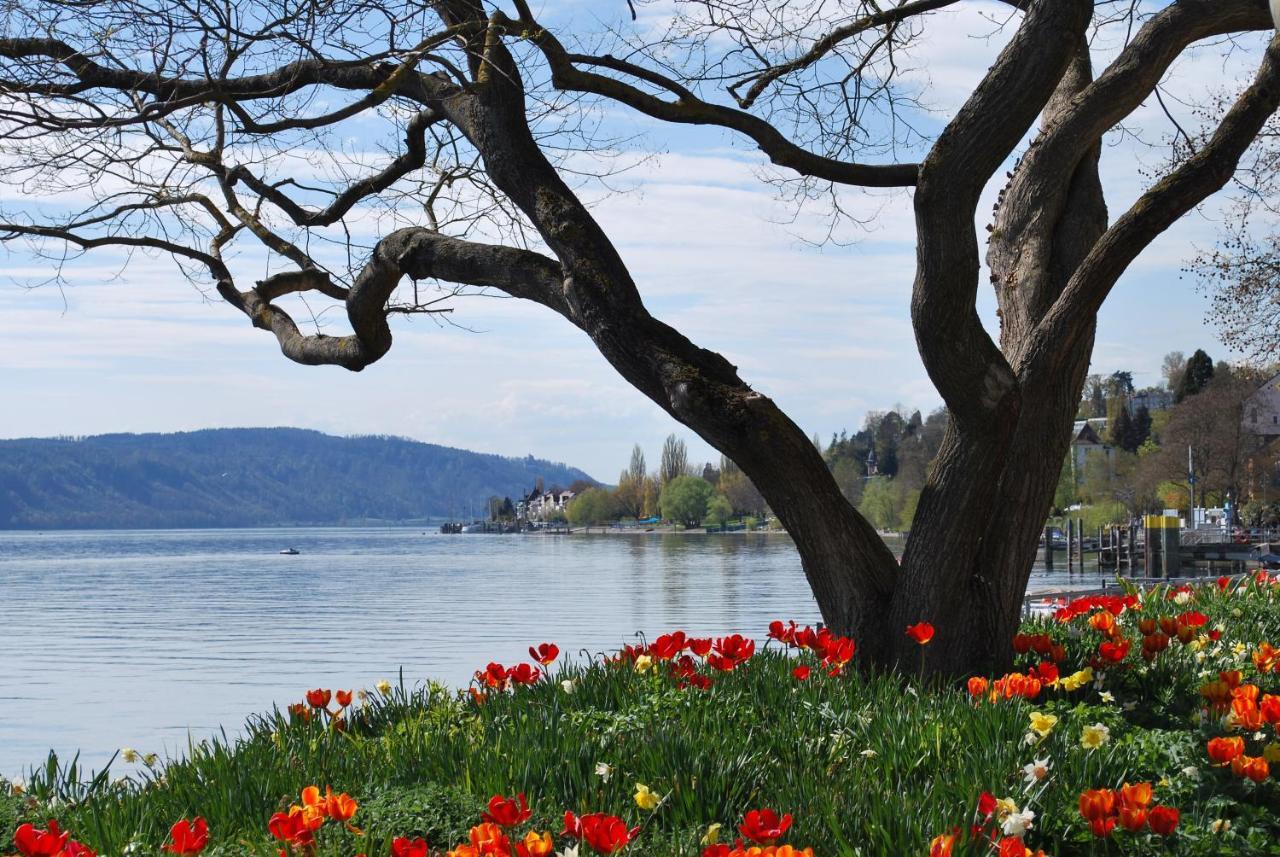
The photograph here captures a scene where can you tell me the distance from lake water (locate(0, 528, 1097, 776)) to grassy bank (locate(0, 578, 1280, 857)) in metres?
3.25

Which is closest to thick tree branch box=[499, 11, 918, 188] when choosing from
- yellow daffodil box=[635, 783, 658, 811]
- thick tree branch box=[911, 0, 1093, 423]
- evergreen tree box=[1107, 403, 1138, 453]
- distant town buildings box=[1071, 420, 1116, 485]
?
thick tree branch box=[911, 0, 1093, 423]

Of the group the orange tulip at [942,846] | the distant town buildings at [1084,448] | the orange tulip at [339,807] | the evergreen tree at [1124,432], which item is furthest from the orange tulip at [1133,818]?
the evergreen tree at [1124,432]

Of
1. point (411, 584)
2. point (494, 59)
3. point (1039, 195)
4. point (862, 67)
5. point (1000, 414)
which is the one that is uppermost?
point (862, 67)

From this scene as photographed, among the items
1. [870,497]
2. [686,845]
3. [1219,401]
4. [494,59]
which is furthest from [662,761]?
[870,497]

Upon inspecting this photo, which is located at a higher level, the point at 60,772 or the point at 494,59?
the point at 494,59

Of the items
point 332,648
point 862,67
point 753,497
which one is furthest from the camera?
point 753,497

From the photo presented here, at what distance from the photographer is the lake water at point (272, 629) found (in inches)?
702

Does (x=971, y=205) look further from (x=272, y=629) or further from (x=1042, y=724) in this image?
(x=272, y=629)

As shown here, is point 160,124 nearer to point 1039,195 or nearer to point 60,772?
point 60,772

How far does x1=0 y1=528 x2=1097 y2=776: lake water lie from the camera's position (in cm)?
1783

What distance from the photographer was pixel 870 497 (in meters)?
107

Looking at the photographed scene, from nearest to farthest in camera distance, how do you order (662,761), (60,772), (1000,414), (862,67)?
(662,761), (60,772), (1000,414), (862,67)

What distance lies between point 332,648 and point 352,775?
22.3 m

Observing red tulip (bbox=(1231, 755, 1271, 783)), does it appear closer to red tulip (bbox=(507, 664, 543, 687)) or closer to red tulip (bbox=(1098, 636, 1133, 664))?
red tulip (bbox=(1098, 636, 1133, 664))
